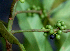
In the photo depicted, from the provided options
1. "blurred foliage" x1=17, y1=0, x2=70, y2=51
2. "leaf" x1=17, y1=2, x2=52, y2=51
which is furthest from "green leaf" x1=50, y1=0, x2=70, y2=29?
"leaf" x1=17, y1=2, x2=52, y2=51

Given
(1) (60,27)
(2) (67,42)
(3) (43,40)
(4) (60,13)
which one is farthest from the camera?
(4) (60,13)

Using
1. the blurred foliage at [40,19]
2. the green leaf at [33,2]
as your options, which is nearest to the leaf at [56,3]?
the blurred foliage at [40,19]

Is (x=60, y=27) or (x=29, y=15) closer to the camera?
(x=60, y=27)

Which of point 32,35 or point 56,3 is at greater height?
point 56,3

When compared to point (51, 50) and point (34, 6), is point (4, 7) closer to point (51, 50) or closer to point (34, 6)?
point (34, 6)

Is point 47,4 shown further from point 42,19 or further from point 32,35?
point 32,35

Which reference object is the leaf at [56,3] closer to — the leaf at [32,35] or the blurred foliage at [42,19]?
Answer: the blurred foliage at [42,19]

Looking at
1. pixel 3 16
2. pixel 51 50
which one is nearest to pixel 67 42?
pixel 51 50

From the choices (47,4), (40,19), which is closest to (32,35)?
(40,19)
